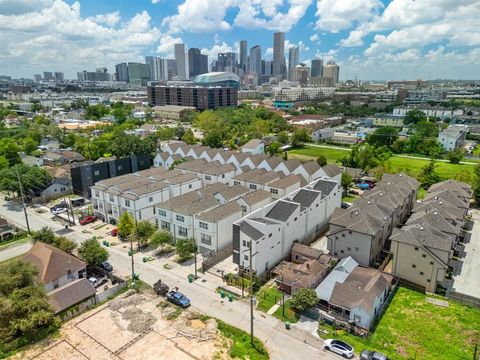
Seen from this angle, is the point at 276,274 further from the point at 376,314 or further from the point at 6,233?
the point at 6,233

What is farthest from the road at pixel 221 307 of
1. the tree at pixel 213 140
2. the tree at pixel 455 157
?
the tree at pixel 455 157

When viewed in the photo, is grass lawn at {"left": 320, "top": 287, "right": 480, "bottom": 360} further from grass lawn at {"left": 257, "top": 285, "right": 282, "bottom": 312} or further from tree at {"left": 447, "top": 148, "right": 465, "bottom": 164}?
tree at {"left": 447, "top": 148, "right": 465, "bottom": 164}

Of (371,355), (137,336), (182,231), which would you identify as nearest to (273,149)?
(182,231)

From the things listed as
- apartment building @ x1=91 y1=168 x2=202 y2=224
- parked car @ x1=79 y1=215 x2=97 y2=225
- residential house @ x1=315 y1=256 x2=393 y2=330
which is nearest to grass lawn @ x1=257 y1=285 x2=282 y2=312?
residential house @ x1=315 y1=256 x2=393 y2=330

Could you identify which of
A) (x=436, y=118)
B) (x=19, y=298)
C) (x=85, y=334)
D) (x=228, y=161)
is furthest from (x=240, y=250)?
(x=436, y=118)

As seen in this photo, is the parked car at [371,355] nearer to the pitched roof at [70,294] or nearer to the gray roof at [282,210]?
the gray roof at [282,210]

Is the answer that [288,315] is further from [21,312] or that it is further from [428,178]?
[428,178]
